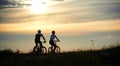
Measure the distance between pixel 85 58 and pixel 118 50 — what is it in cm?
269

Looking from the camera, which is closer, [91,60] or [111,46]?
[91,60]

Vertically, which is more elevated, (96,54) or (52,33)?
(52,33)

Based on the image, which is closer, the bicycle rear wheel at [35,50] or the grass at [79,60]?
the grass at [79,60]

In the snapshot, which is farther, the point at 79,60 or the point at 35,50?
the point at 35,50

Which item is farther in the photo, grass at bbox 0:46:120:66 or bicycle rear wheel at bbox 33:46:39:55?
bicycle rear wheel at bbox 33:46:39:55

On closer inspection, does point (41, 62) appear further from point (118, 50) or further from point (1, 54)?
point (1, 54)

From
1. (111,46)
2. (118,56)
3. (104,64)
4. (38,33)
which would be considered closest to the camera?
(104,64)

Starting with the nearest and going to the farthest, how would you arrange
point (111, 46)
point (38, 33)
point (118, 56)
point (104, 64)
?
point (104, 64) → point (118, 56) → point (111, 46) → point (38, 33)

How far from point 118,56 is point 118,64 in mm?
1666

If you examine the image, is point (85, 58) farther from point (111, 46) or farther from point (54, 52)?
point (54, 52)

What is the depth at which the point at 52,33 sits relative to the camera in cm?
3269

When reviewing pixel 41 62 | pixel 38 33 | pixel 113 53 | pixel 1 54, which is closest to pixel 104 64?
pixel 113 53

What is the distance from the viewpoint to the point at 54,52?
33.1 meters

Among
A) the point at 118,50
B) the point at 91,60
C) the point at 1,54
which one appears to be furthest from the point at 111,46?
the point at 1,54
